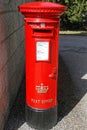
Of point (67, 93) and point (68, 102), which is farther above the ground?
point (68, 102)

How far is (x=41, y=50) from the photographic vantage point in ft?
13.4

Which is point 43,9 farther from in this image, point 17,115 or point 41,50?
point 17,115

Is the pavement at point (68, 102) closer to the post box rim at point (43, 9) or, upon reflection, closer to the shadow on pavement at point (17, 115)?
the shadow on pavement at point (17, 115)

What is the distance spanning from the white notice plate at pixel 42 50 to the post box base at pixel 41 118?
0.74 meters

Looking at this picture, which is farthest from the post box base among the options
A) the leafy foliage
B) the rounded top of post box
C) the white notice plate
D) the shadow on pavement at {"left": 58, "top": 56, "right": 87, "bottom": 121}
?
the leafy foliage

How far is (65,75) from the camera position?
7.26 metres

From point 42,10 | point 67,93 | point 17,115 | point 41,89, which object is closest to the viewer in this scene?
point 42,10

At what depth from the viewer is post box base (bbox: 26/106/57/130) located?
434 centimetres

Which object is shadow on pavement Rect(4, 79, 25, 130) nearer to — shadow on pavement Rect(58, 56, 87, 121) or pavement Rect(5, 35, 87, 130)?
pavement Rect(5, 35, 87, 130)

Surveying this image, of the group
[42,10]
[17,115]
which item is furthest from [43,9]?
[17,115]

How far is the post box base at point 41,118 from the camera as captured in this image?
4340 mm

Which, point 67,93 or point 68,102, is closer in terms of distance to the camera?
point 68,102

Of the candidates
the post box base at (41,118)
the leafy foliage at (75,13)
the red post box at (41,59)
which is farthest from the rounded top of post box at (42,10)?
the leafy foliage at (75,13)

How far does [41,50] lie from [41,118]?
0.96 meters
